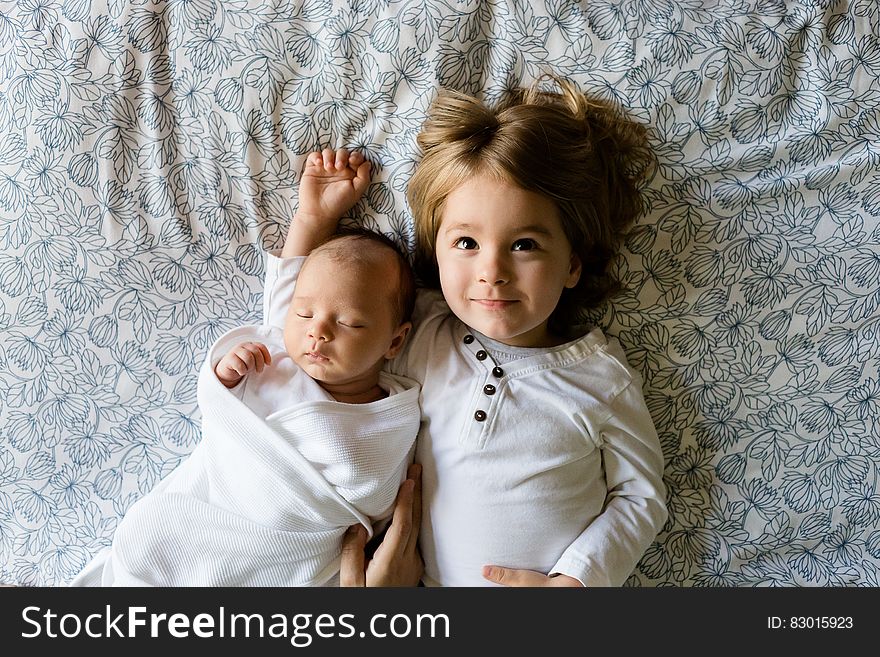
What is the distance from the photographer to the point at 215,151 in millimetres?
1190

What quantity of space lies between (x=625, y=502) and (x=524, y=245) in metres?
0.44

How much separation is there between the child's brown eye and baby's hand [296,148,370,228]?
284mm

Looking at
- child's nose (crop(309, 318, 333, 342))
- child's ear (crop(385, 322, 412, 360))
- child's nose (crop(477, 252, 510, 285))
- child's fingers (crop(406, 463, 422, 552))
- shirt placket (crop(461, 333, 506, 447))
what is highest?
child's nose (crop(477, 252, 510, 285))

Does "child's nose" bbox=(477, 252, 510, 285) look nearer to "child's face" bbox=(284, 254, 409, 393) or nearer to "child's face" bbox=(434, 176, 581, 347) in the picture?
"child's face" bbox=(434, 176, 581, 347)

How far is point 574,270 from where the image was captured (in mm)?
1115

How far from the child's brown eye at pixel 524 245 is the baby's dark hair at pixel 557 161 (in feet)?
0.20

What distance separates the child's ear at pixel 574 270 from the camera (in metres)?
1.11

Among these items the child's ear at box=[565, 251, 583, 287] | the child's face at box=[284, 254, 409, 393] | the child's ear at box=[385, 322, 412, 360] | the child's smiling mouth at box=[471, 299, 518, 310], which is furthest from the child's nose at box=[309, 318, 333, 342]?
the child's ear at box=[565, 251, 583, 287]

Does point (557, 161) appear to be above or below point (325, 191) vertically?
above

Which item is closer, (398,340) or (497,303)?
(497,303)

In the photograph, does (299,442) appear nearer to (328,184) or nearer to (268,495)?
(268,495)

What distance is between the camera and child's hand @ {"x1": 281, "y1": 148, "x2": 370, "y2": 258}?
3.82 feet

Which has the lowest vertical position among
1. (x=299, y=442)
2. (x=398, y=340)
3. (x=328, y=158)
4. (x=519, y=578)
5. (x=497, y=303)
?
(x=519, y=578)

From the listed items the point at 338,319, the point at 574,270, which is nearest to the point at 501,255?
the point at 574,270
